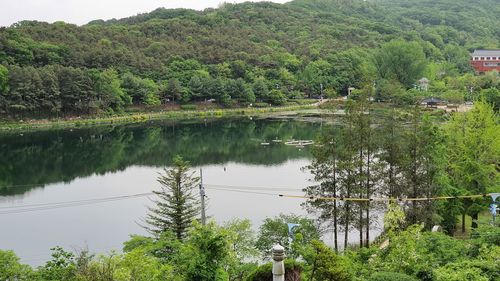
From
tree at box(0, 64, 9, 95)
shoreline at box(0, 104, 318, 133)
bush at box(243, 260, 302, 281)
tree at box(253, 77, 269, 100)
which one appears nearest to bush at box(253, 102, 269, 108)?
tree at box(253, 77, 269, 100)

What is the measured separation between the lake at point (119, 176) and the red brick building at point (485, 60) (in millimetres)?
42444

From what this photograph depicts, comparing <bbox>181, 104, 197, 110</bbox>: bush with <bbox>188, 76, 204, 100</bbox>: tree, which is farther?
<bbox>188, 76, 204, 100</bbox>: tree

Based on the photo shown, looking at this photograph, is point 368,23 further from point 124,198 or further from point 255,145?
point 124,198

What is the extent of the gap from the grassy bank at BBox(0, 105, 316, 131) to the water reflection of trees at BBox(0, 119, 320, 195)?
2331 millimetres

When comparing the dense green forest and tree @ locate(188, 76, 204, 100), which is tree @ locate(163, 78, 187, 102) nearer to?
the dense green forest

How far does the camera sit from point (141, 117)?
183 ft

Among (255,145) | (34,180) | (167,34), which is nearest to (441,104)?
(255,145)

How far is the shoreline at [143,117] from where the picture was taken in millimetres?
47469

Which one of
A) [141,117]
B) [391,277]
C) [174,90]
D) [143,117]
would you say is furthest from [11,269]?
[174,90]

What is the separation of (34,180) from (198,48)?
51617 mm

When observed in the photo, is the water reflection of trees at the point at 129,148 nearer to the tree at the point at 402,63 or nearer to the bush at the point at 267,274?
the bush at the point at 267,274

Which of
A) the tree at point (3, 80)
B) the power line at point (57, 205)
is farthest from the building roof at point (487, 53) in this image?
the power line at point (57, 205)

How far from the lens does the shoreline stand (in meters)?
47.5

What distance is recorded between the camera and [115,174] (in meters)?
31.1
